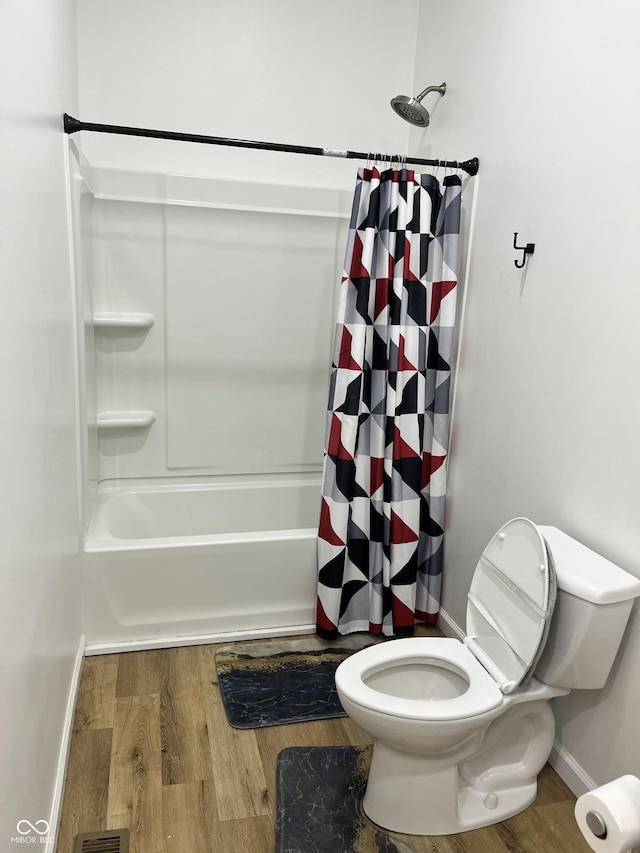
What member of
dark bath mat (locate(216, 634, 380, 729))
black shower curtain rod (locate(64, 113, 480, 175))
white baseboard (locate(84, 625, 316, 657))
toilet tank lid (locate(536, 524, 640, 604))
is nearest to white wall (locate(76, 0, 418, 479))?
black shower curtain rod (locate(64, 113, 480, 175))

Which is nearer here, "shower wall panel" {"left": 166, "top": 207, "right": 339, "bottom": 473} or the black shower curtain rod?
the black shower curtain rod

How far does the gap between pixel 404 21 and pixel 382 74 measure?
244 mm

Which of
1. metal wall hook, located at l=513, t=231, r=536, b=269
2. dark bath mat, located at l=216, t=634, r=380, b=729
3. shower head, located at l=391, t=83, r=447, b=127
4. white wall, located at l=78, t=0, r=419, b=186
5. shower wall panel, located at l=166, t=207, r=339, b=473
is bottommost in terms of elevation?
dark bath mat, located at l=216, t=634, r=380, b=729

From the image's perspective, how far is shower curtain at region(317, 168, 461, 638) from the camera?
93.6 inches

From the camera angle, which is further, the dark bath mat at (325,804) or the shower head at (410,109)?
the shower head at (410,109)

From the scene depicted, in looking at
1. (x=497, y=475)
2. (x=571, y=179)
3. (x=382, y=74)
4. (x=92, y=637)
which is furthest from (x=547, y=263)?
(x=92, y=637)

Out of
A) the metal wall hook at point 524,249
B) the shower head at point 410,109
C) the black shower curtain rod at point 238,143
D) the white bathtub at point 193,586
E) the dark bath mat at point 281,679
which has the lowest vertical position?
the dark bath mat at point 281,679

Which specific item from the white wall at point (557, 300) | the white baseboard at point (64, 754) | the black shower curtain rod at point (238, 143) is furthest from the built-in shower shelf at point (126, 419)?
the white wall at point (557, 300)

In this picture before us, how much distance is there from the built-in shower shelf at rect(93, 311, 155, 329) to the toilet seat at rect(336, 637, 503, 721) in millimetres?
1771

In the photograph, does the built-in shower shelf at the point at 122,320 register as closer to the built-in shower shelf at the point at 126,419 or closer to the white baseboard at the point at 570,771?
the built-in shower shelf at the point at 126,419

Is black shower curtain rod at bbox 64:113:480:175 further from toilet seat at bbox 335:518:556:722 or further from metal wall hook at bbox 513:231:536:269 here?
toilet seat at bbox 335:518:556:722

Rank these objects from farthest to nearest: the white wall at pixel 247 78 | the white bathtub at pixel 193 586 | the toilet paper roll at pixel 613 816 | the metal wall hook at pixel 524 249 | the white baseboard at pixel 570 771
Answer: the white wall at pixel 247 78 < the white bathtub at pixel 193 586 < the metal wall hook at pixel 524 249 < the white baseboard at pixel 570 771 < the toilet paper roll at pixel 613 816

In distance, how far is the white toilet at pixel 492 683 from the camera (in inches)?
64.6

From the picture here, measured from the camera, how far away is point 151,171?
281 centimetres
